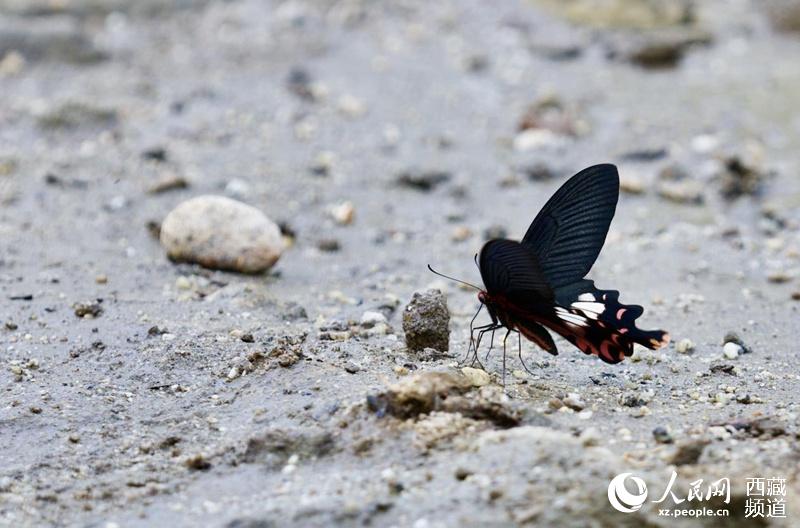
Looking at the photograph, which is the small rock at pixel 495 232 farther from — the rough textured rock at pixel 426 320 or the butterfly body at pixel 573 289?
the butterfly body at pixel 573 289

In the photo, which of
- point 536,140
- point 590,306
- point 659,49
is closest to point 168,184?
point 536,140

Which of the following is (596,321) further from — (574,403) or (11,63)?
(11,63)

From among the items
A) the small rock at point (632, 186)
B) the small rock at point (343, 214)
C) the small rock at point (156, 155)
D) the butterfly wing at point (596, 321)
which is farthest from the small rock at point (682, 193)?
the small rock at point (156, 155)

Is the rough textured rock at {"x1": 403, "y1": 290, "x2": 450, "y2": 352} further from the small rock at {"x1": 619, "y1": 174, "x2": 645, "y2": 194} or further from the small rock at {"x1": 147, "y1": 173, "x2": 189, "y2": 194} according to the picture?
the small rock at {"x1": 619, "y1": 174, "x2": 645, "y2": 194}

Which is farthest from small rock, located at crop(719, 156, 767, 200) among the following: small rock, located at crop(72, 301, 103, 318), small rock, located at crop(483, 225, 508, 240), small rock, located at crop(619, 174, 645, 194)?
small rock, located at crop(72, 301, 103, 318)

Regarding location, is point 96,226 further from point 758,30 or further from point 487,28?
point 758,30
